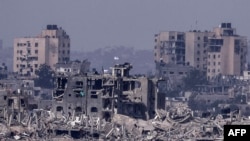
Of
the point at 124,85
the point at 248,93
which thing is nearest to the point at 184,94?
the point at 248,93

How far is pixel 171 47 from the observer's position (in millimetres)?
131375

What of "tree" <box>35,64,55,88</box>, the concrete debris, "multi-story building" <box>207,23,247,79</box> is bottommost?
the concrete debris

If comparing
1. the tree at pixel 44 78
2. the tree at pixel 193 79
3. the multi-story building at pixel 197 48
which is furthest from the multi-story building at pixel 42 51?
the tree at pixel 193 79

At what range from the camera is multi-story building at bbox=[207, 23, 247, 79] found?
5010 inches

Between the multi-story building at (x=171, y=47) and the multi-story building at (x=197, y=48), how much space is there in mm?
898

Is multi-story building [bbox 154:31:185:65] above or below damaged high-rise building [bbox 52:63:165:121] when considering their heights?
above

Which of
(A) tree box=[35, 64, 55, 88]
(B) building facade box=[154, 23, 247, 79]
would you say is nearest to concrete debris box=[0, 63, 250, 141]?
(A) tree box=[35, 64, 55, 88]

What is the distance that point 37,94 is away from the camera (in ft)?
349

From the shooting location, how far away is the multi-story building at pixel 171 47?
427 ft

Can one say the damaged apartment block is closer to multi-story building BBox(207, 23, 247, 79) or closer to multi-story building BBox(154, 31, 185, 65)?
multi-story building BBox(207, 23, 247, 79)

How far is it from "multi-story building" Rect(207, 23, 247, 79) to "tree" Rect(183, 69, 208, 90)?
238 inches

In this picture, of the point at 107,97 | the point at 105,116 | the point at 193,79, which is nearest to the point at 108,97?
the point at 107,97

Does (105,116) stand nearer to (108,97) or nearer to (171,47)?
(108,97)

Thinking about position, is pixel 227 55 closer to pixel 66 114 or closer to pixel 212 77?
pixel 212 77
